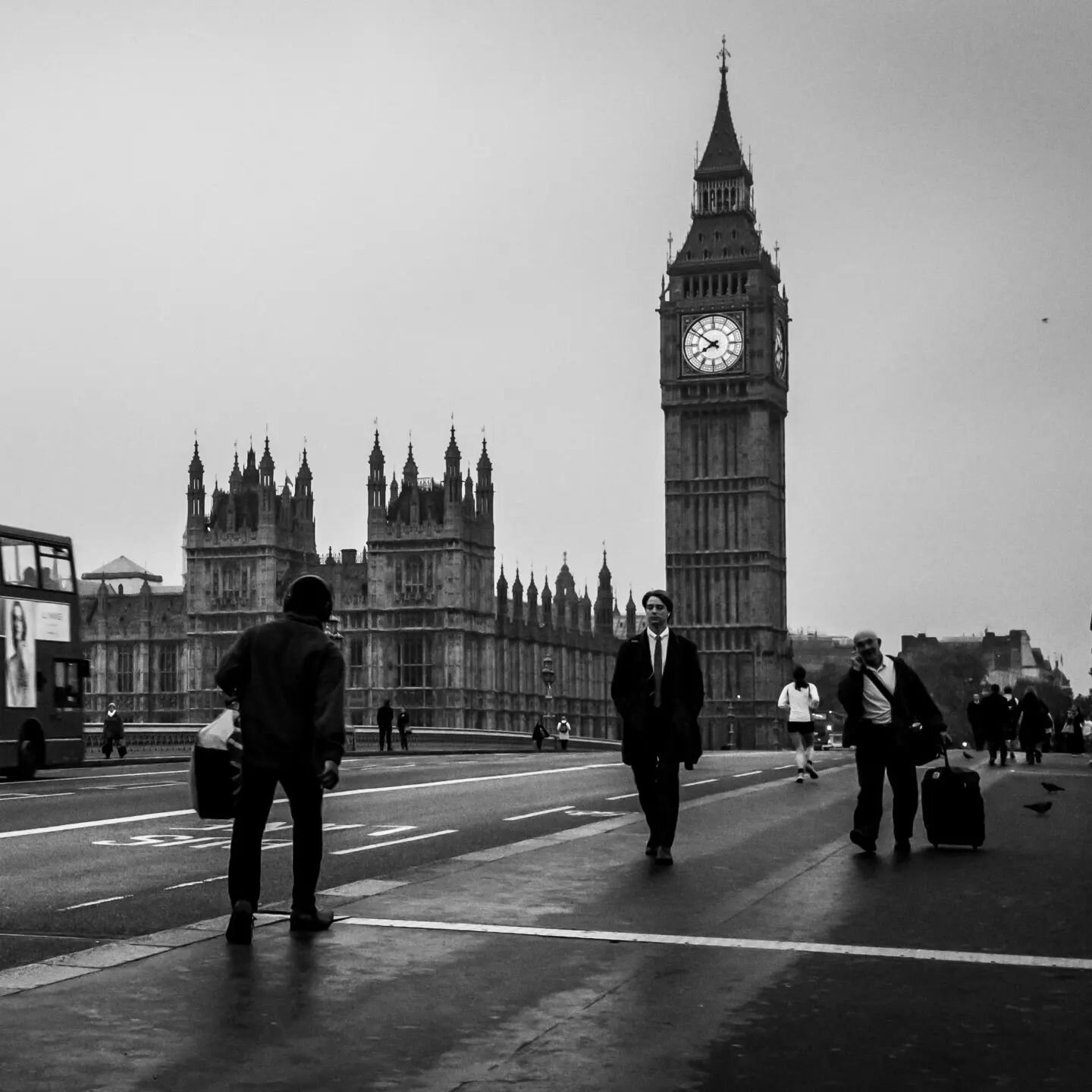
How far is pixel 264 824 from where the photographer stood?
806 centimetres

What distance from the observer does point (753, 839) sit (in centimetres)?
1362

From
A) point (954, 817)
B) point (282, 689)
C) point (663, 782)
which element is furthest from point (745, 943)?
point (954, 817)

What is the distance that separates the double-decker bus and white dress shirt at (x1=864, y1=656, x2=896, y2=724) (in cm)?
1682

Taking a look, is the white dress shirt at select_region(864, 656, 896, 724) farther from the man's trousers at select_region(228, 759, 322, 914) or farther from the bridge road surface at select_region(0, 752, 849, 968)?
the man's trousers at select_region(228, 759, 322, 914)

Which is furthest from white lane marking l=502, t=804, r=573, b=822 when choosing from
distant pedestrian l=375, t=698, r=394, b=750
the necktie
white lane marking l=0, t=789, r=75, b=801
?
distant pedestrian l=375, t=698, r=394, b=750

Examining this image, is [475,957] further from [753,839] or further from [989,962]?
[753,839]

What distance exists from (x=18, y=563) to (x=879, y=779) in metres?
17.3

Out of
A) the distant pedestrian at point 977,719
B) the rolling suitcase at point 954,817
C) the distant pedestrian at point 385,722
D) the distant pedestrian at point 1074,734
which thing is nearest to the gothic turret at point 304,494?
the distant pedestrian at point 385,722

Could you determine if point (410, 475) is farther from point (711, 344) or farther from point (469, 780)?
point (469, 780)

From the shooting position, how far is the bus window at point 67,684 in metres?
28.8

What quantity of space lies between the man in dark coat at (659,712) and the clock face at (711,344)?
101m

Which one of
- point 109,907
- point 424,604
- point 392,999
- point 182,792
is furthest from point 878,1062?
point 424,604

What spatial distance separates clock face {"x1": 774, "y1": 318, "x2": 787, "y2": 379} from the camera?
373ft

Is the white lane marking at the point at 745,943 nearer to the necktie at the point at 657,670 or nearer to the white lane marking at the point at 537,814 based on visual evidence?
the necktie at the point at 657,670
